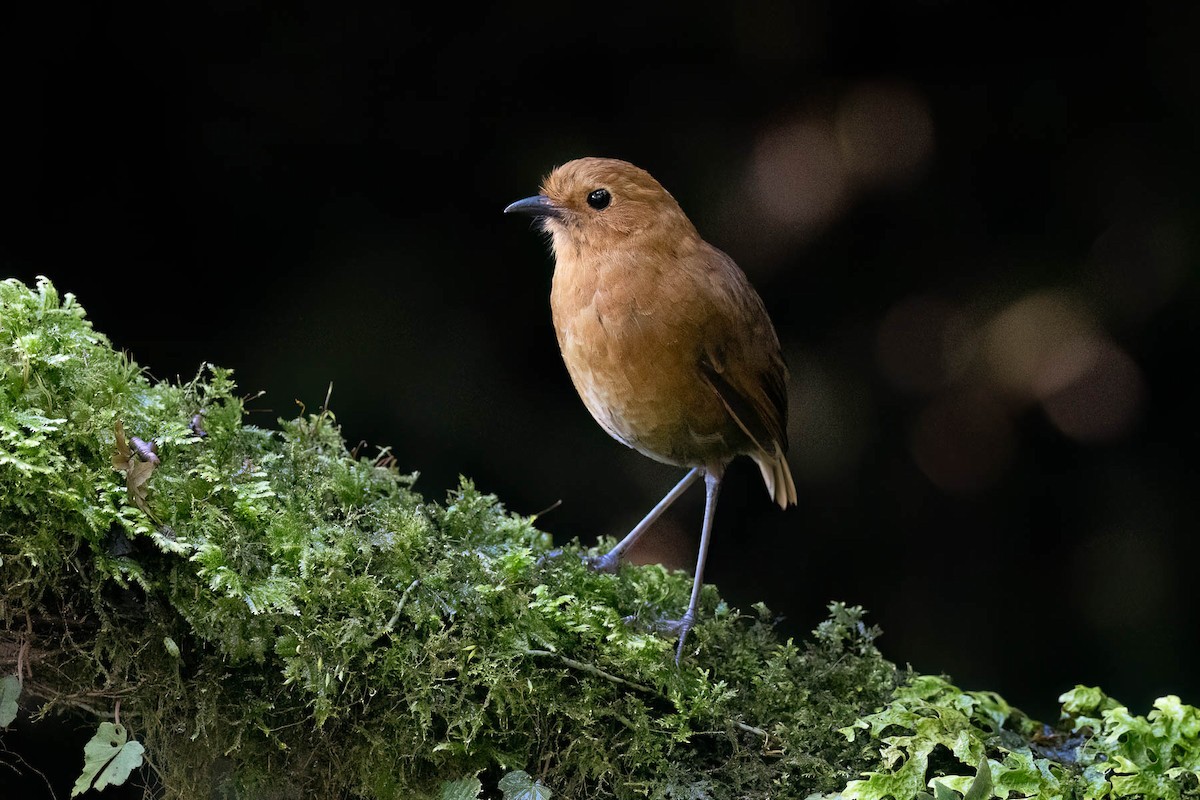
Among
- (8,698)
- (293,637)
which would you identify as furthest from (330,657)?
(8,698)

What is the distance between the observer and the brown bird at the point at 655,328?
2.41 meters

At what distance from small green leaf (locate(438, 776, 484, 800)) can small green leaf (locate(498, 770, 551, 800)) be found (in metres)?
0.04

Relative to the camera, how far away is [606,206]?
2588 mm

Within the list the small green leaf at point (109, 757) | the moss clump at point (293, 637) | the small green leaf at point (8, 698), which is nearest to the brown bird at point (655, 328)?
the moss clump at point (293, 637)

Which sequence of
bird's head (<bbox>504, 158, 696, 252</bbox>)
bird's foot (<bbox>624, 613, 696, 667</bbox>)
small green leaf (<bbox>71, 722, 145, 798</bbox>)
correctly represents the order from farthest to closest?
1. bird's head (<bbox>504, 158, 696, 252</bbox>)
2. bird's foot (<bbox>624, 613, 696, 667</bbox>)
3. small green leaf (<bbox>71, 722, 145, 798</bbox>)

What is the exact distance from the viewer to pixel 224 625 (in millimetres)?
1688

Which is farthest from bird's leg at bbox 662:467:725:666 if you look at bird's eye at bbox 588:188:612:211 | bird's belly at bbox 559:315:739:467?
bird's eye at bbox 588:188:612:211

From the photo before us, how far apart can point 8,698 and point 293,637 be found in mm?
430

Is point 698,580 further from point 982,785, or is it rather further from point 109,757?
point 109,757

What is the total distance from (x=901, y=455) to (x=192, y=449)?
288 centimetres

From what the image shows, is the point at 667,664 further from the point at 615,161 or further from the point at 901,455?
the point at 901,455

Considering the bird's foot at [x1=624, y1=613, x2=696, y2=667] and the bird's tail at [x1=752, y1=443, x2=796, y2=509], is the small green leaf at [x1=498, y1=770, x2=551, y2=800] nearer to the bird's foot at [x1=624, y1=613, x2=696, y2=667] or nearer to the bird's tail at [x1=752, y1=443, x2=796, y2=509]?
the bird's foot at [x1=624, y1=613, x2=696, y2=667]

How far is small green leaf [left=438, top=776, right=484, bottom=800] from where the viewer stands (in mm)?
1773

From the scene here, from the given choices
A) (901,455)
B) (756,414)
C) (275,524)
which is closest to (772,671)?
(756,414)
